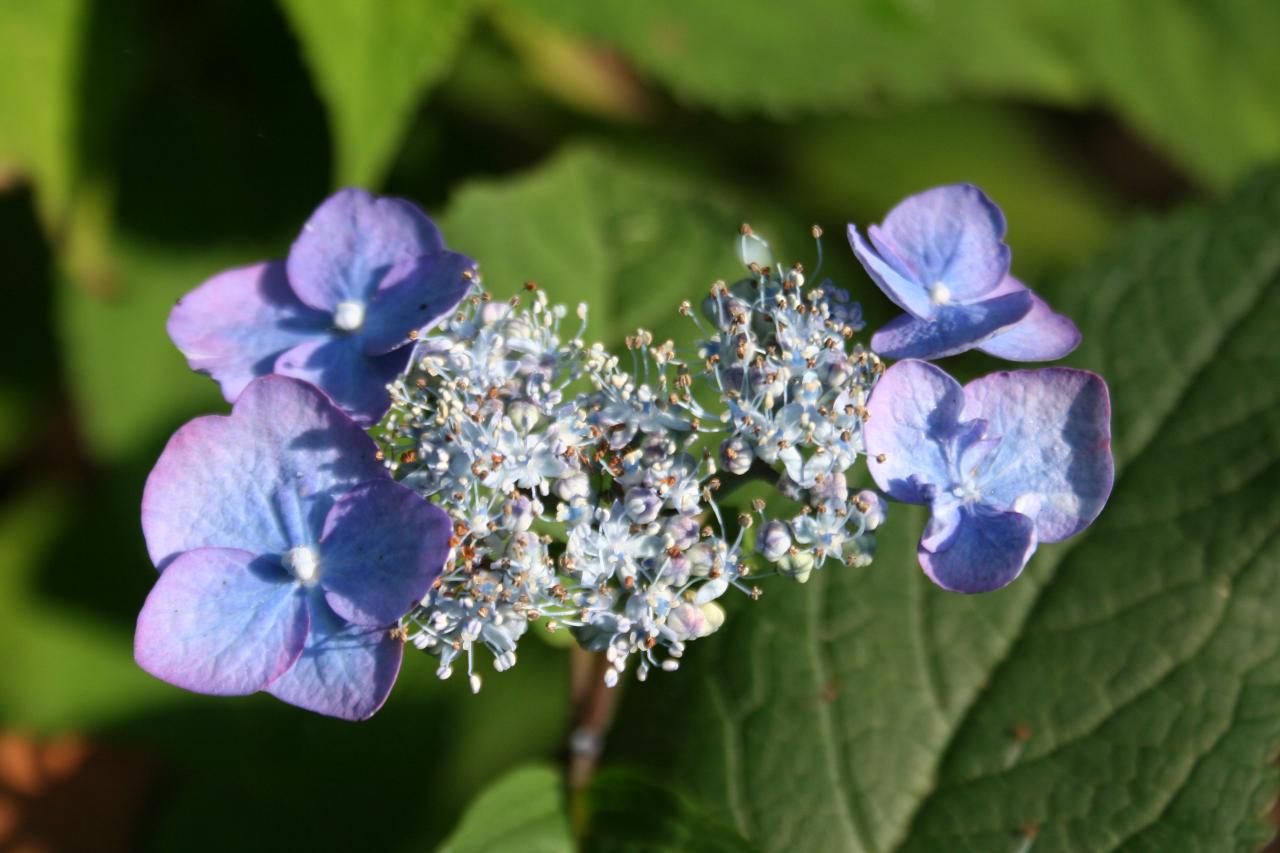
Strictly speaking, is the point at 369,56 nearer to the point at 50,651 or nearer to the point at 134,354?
the point at 134,354

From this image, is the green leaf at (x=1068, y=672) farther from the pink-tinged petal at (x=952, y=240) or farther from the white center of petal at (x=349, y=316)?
the white center of petal at (x=349, y=316)

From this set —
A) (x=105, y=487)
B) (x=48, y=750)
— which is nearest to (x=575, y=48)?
(x=105, y=487)

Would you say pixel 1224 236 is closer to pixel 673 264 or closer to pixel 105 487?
A: pixel 673 264

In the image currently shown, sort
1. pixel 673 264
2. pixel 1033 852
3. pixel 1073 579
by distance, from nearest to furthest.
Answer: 1. pixel 1033 852
2. pixel 1073 579
3. pixel 673 264

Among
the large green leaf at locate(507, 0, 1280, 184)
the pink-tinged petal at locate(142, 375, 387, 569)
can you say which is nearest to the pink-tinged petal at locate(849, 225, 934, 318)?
the pink-tinged petal at locate(142, 375, 387, 569)

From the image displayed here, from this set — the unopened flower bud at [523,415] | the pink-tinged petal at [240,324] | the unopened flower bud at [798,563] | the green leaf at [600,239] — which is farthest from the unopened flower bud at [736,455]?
the green leaf at [600,239]

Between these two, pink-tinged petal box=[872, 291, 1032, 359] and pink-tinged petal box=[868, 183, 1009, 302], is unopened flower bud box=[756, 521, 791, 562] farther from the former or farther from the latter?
pink-tinged petal box=[868, 183, 1009, 302]
